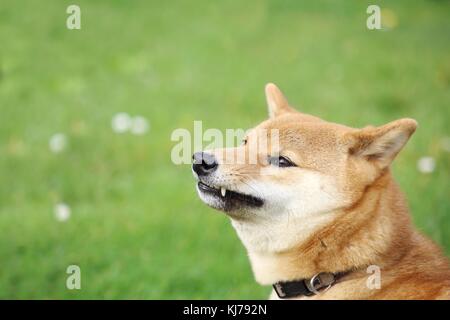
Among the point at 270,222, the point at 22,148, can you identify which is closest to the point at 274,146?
the point at 270,222

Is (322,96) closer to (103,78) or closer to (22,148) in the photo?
(103,78)

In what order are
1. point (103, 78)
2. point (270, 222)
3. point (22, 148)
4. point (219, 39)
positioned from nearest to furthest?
point (270, 222)
point (22, 148)
point (103, 78)
point (219, 39)

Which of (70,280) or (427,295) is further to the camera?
(70,280)

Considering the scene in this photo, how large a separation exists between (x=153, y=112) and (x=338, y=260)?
4.95 metres

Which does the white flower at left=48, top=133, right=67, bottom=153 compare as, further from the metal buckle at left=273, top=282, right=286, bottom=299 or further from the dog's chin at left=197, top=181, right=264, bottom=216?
the metal buckle at left=273, top=282, right=286, bottom=299

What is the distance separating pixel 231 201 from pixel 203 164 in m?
0.30

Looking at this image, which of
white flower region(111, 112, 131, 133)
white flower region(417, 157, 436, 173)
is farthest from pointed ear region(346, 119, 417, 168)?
white flower region(111, 112, 131, 133)

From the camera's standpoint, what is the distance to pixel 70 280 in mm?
5859

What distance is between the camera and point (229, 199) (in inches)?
177

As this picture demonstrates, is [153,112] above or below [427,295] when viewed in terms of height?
above

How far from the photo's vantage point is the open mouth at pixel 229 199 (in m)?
4.47

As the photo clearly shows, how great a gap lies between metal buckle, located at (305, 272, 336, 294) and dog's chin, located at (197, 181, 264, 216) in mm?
558

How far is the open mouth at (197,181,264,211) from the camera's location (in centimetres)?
447
